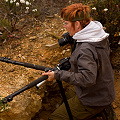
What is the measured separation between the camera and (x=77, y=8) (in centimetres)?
198

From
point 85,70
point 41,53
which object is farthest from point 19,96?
point 85,70

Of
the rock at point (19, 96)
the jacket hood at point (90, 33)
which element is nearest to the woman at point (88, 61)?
the jacket hood at point (90, 33)

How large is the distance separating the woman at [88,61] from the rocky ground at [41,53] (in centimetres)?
125

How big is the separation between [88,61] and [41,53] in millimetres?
1835

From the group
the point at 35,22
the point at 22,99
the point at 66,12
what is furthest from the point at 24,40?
the point at 66,12

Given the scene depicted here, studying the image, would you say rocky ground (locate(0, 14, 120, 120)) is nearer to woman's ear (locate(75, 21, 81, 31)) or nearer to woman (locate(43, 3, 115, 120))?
woman (locate(43, 3, 115, 120))

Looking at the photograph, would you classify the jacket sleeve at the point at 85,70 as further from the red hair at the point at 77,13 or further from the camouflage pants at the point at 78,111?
the camouflage pants at the point at 78,111

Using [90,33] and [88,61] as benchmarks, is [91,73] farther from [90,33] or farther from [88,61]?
[90,33]

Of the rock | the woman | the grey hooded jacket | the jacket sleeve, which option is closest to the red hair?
the woman

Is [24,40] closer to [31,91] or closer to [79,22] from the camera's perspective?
[31,91]

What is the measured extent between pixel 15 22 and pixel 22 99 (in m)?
1.78

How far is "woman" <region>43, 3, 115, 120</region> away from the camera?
6.01ft

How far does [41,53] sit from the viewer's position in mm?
3490

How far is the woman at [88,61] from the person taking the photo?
6.01 ft
